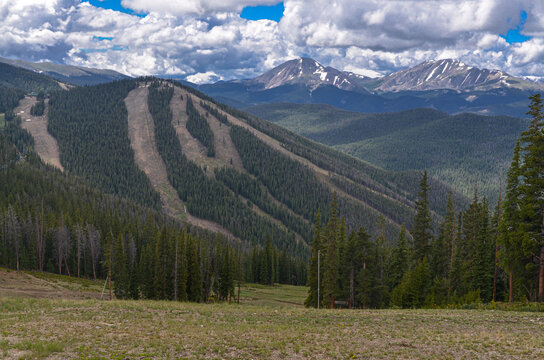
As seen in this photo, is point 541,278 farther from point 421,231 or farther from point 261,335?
point 261,335

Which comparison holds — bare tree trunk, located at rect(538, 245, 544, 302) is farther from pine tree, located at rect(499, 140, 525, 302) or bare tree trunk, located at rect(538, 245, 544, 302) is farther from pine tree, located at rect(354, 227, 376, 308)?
pine tree, located at rect(354, 227, 376, 308)

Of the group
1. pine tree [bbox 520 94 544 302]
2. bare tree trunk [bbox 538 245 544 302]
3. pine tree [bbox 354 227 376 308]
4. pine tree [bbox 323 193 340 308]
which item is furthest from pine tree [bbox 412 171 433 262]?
bare tree trunk [bbox 538 245 544 302]

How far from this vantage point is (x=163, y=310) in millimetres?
34250

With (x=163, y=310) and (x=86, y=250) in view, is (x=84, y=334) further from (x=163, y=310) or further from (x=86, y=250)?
(x=86, y=250)

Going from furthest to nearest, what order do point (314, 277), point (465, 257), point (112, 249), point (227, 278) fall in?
point (227, 278) < point (112, 249) < point (314, 277) < point (465, 257)

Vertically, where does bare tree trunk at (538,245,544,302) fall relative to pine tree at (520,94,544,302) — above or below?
below

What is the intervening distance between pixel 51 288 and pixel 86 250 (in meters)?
41.2

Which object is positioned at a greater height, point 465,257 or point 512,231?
point 512,231

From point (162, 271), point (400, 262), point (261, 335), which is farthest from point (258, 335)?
point (400, 262)

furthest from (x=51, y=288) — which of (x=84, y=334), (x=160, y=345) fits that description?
(x=160, y=345)

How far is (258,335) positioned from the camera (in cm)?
2367

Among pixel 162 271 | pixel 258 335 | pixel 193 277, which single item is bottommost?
pixel 193 277

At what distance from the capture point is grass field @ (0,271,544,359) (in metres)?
19.4

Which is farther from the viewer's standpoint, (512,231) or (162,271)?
(162,271)
